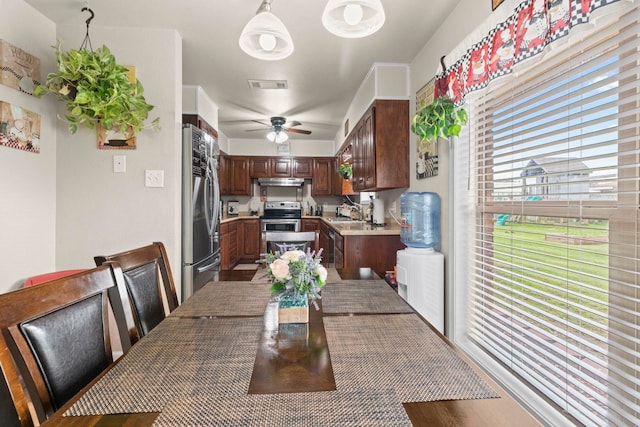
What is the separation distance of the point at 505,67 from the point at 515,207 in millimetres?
697

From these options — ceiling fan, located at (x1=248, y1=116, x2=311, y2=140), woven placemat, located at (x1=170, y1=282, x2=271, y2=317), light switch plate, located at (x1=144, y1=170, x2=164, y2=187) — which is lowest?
woven placemat, located at (x1=170, y1=282, x2=271, y2=317)

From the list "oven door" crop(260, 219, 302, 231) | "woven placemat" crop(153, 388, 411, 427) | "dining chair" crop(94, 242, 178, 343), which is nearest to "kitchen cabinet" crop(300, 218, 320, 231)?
"oven door" crop(260, 219, 302, 231)

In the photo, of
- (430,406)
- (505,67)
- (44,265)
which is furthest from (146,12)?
(430,406)

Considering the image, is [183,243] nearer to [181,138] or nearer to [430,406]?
[181,138]

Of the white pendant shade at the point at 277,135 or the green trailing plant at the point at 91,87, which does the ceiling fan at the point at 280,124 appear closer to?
the white pendant shade at the point at 277,135

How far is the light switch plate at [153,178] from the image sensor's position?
7.82ft

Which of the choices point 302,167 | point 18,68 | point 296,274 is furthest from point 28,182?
point 302,167

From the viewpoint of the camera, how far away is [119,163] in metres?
2.37

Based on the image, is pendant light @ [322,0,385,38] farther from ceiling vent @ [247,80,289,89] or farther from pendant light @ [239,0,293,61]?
ceiling vent @ [247,80,289,89]

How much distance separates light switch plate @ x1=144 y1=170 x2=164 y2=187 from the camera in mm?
2383

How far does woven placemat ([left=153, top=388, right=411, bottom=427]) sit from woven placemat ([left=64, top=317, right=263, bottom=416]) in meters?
0.04

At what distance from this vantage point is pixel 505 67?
1487 millimetres

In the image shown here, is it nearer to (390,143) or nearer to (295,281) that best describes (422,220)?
(390,143)

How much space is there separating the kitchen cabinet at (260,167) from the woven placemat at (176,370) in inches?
202
